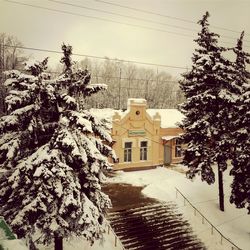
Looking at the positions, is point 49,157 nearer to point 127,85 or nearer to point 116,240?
point 116,240

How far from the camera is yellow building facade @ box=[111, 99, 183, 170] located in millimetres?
17938

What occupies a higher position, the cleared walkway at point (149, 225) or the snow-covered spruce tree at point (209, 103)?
the snow-covered spruce tree at point (209, 103)

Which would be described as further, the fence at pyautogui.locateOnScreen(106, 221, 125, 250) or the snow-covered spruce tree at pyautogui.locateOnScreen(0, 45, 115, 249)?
the fence at pyautogui.locateOnScreen(106, 221, 125, 250)

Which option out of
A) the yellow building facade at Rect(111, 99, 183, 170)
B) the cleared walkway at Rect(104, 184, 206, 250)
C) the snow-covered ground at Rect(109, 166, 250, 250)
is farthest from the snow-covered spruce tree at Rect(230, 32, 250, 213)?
the yellow building facade at Rect(111, 99, 183, 170)

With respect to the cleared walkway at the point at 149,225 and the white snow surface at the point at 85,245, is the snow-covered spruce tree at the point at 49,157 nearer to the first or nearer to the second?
the white snow surface at the point at 85,245

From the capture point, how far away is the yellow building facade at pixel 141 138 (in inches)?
706

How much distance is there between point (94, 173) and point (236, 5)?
31.9 ft

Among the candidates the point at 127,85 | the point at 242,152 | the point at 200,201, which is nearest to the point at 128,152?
the point at 200,201

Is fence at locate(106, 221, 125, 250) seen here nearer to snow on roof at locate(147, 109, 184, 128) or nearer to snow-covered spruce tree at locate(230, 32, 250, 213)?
snow-covered spruce tree at locate(230, 32, 250, 213)

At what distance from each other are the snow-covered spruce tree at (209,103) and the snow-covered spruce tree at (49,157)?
6407 millimetres

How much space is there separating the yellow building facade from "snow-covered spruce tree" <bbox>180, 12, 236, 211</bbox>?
405 centimetres

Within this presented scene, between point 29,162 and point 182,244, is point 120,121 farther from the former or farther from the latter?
point 29,162

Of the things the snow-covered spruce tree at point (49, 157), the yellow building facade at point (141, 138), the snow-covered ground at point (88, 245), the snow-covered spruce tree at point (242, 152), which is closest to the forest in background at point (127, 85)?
the yellow building facade at point (141, 138)

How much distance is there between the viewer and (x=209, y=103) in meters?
13.3
